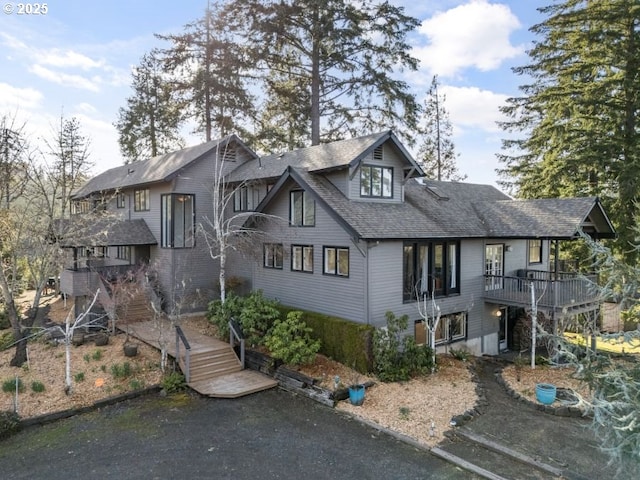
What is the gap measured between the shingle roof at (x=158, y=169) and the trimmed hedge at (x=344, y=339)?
9.54 meters

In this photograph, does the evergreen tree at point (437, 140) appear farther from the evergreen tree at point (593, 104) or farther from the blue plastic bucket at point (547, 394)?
the blue plastic bucket at point (547, 394)

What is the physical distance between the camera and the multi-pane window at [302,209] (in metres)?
16.1

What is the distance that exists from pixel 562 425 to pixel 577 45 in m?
20.0

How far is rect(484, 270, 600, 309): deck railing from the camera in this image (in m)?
15.4

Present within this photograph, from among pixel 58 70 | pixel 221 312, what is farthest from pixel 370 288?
pixel 58 70

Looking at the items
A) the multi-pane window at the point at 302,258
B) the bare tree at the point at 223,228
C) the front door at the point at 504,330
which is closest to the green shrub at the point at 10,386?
the bare tree at the point at 223,228

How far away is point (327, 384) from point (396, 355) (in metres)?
2.70

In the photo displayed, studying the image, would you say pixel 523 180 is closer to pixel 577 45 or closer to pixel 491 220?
pixel 577 45

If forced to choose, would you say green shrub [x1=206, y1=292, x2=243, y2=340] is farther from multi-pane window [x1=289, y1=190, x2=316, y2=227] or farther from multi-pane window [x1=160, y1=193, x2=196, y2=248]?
multi-pane window [x1=160, y1=193, x2=196, y2=248]

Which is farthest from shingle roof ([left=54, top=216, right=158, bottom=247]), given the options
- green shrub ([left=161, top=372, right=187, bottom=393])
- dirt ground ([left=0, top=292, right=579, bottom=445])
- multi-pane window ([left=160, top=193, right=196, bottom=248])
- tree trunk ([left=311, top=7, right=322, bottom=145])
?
tree trunk ([left=311, top=7, right=322, bottom=145])

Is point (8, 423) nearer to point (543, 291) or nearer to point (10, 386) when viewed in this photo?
point (10, 386)

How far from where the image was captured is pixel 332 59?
2559 centimetres

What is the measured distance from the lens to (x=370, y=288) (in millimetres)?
13883

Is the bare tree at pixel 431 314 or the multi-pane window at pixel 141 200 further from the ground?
the multi-pane window at pixel 141 200
